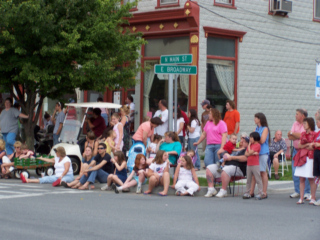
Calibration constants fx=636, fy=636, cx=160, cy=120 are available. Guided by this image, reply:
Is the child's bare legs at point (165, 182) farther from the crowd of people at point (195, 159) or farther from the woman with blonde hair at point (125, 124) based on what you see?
the woman with blonde hair at point (125, 124)

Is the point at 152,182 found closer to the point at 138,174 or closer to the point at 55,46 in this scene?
the point at 138,174

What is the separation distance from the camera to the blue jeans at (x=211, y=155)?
14789mm

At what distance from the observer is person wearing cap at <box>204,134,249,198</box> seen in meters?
13.4

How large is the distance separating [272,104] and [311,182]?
11403 millimetres

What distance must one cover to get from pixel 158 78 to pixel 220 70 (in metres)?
2.21

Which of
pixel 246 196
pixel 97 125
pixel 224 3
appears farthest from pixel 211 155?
pixel 224 3

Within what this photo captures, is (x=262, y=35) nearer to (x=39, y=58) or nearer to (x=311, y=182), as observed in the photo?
(x=39, y=58)

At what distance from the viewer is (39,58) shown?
60.0 feet

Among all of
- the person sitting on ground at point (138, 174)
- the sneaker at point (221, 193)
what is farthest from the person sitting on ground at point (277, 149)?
the person sitting on ground at point (138, 174)

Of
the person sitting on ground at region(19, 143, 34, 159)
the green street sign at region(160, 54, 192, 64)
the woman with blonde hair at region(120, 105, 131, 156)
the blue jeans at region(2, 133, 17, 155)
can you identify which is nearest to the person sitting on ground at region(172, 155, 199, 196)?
the green street sign at region(160, 54, 192, 64)

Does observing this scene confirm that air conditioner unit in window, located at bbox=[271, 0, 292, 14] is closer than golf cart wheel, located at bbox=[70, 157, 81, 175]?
No

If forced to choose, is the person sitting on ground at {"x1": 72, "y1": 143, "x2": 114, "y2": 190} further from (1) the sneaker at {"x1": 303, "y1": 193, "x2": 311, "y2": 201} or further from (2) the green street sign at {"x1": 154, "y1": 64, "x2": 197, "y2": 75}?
(1) the sneaker at {"x1": 303, "y1": 193, "x2": 311, "y2": 201}

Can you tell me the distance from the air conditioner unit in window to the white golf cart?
8249 mm

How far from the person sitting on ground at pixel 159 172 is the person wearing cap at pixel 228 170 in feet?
2.94
